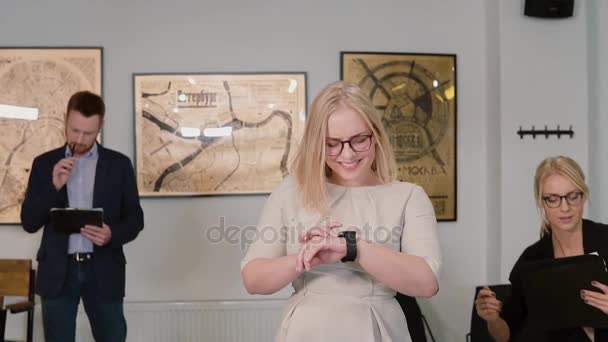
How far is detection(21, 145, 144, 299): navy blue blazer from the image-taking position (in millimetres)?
2598

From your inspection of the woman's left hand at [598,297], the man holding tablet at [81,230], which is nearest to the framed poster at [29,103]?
the man holding tablet at [81,230]

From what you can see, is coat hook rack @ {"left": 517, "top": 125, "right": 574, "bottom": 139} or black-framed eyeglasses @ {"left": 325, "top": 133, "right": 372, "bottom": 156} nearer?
black-framed eyeglasses @ {"left": 325, "top": 133, "right": 372, "bottom": 156}

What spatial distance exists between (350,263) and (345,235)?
0.12 m

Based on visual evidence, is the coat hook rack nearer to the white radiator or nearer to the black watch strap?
the white radiator

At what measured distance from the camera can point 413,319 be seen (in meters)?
3.31

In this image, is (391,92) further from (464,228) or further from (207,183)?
(207,183)

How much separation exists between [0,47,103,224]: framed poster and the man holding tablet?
3.00 ft

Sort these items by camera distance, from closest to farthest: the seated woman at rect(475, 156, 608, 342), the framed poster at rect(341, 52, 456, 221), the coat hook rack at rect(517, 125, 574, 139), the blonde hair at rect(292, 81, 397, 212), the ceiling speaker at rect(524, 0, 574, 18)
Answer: the blonde hair at rect(292, 81, 397, 212), the seated woman at rect(475, 156, 608, 342), the ceiling speaker at rect(524, 0, 574, 18), the coat hook rack at rect(517, 125, 574, 139), the framed poster at rect(341, 52, 456, 221)

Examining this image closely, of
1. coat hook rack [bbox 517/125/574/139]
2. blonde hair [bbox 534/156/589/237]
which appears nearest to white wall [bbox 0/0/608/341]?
coat hook rack [bbox 517/125/574/139]

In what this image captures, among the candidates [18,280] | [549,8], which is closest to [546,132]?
[549,8]

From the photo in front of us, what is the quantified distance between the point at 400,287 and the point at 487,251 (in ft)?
8.99

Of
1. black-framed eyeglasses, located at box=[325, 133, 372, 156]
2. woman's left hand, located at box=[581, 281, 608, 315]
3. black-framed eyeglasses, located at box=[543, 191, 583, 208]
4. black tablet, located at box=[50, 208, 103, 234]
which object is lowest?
woman's left hand, located at box=[581, 281, 608, 315]

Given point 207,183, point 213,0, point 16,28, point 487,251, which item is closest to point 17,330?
point 207,183

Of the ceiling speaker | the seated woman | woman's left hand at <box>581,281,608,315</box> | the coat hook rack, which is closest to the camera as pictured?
woman's left hand at <box>581,281,608,315</box>
